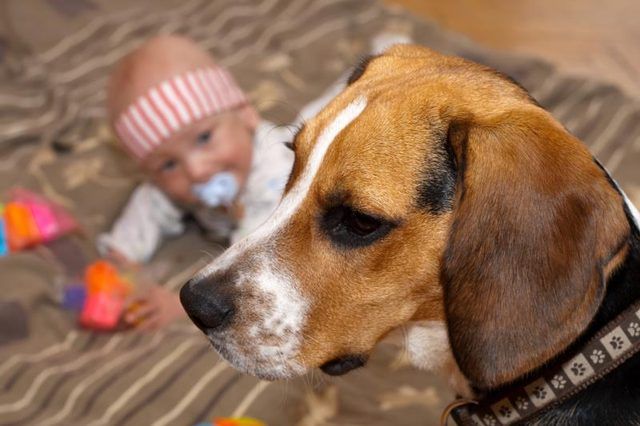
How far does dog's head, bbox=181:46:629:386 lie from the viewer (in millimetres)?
1360

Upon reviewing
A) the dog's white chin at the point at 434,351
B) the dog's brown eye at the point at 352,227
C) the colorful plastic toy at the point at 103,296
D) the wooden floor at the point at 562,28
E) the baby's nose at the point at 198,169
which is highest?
the dog's brown eye at the point at 352,227

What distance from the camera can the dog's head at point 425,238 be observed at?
1360 mm

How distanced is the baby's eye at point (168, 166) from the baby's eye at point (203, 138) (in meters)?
0.13

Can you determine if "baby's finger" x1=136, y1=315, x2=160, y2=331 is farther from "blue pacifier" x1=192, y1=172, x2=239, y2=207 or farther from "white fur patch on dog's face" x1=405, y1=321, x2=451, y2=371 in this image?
"white fur patch on dog's face" x1=405, y1=321, x2=451, y2=371

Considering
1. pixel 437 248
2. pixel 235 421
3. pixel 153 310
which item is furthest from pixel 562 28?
pixel 437 248

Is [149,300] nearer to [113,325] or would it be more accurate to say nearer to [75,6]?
[113,325]

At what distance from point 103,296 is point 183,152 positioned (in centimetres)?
60

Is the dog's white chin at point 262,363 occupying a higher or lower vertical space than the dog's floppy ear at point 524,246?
lower

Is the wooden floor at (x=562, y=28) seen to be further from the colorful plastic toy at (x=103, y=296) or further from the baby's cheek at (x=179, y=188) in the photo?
the colorful plastic toy at (x=103, y=296)

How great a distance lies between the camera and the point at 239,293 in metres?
1.59

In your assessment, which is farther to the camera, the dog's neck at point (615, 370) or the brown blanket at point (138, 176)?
the brown blanket at point (138, 176)

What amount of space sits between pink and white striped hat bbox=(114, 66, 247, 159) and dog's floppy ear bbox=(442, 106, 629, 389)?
5.47 ft

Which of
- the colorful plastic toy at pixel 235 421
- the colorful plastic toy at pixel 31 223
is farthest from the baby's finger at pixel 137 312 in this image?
the colorful plastic toy at pixel 235 421

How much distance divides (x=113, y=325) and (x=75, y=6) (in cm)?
186
